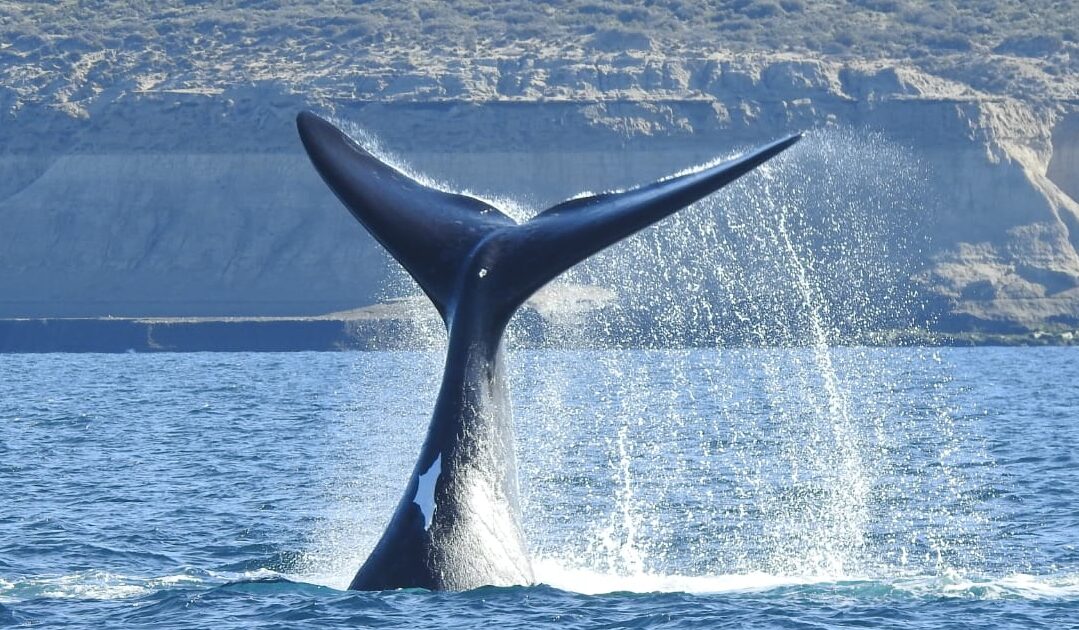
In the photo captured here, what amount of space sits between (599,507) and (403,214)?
10.3m

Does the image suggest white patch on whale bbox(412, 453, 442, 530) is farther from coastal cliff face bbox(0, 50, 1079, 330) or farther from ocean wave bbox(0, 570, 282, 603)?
coastal cliff face bbox(0, 50, 1079, 330)

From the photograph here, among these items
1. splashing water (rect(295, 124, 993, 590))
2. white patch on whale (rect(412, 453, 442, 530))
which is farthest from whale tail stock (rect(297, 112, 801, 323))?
splashing water (rect(295, 124, 993, 590))

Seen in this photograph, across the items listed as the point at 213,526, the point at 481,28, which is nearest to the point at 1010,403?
the point at 213,526

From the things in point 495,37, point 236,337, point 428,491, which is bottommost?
point 428,491

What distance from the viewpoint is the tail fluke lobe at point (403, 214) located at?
Result: 1346 cm

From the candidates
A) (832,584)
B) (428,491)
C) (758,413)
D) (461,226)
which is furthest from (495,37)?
(428,491)

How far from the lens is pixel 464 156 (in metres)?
90.6

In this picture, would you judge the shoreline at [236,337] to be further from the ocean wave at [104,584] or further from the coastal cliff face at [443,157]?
the ocean wave at [104,584]

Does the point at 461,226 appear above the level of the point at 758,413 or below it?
above

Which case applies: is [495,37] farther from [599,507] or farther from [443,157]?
[599,507]

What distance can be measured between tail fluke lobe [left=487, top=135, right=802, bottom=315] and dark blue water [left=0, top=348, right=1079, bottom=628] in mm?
2429

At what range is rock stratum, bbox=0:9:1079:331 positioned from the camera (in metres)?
85.0

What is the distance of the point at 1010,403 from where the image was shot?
45562 mm

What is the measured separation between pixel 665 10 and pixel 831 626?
321 ft
